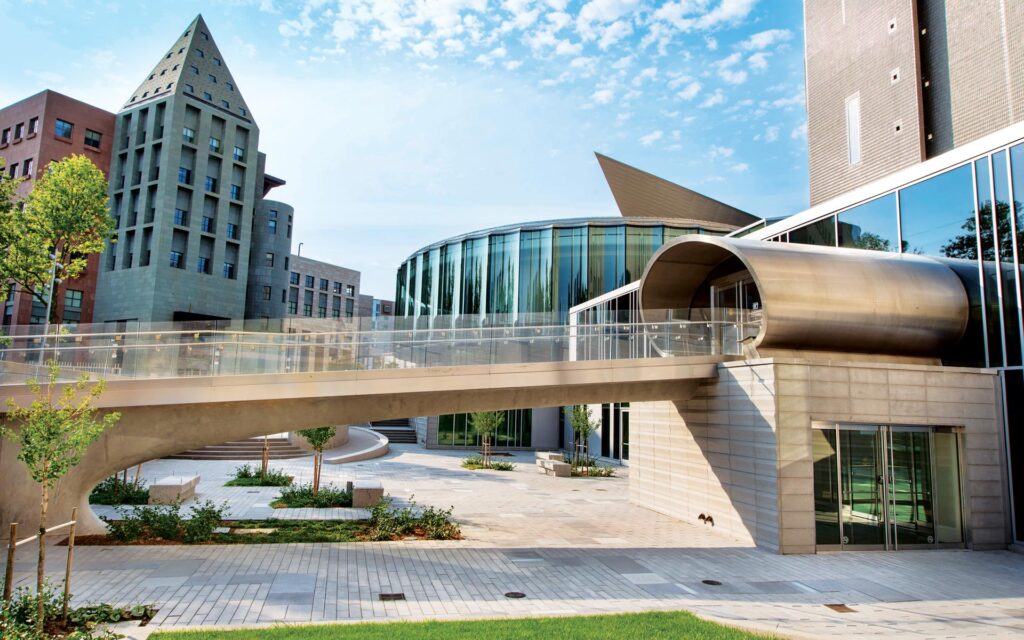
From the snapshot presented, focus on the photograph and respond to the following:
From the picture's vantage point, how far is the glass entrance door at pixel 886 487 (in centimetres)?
1452

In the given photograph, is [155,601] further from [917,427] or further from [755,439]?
[917,427]

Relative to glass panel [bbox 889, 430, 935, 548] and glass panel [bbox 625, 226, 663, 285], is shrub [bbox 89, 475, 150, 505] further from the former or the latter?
glass panel [bbox 625, 226, 663, 285]

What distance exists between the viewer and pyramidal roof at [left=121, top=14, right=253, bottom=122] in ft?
186

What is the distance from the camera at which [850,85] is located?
95.8ft

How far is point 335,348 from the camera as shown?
14.8 metres

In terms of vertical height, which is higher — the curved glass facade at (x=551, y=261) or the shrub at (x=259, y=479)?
the curved glass facade at (x=551, y=261)

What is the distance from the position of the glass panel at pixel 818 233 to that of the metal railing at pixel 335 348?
20.2 ft

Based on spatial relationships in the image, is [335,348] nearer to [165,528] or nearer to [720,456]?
[165,528]

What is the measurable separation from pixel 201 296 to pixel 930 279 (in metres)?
54.9

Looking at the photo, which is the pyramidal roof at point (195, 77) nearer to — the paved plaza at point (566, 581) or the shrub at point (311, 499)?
the shrub at point (311, 499)

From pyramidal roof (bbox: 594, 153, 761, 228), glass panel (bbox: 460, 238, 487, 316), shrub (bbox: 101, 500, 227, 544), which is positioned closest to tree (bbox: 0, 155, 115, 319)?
shrub (bbox: 101, 500, 227, 544)

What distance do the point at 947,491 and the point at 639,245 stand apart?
92.2ft

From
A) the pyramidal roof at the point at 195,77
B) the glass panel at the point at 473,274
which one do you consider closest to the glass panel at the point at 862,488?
the glass panel at the point at 473,274

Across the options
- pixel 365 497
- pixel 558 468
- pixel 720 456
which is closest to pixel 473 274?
pixel 558 468
